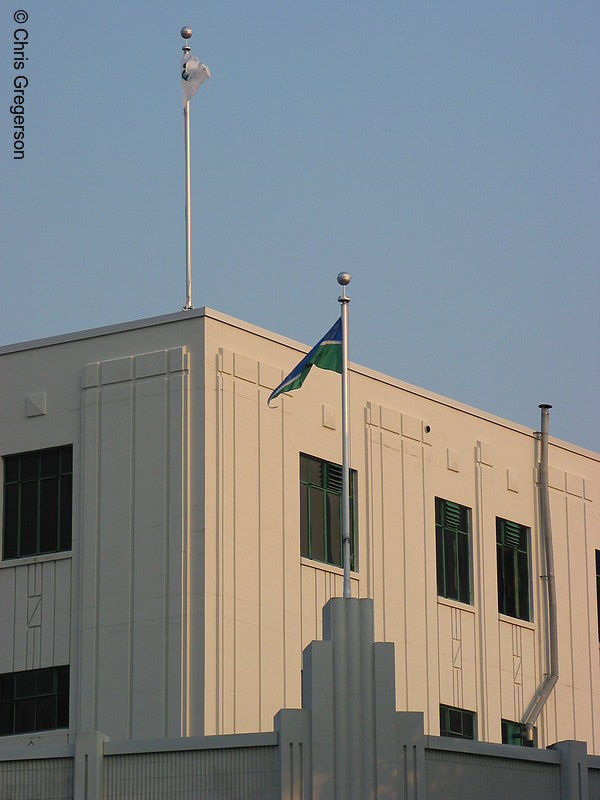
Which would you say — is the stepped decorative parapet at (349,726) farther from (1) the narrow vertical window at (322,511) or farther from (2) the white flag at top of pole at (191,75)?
(2) the white flag at top of pole at (191,75)

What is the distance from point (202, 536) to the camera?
106 feet

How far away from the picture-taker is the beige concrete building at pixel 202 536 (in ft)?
106

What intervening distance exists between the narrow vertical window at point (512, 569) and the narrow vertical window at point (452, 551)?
1.11m

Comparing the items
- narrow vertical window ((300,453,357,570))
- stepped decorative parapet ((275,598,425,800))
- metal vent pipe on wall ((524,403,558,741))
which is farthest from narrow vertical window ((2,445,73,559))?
metal vent pipe on wall ((524,403,558,741))

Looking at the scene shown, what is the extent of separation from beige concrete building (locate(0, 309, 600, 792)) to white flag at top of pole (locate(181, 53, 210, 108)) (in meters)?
5.49

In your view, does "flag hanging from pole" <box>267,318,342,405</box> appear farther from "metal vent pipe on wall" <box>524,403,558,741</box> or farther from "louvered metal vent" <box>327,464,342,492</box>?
"metal vent pipe on wall" <box>524,403,558,741</box>

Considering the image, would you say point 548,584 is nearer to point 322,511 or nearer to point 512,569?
point 512,569

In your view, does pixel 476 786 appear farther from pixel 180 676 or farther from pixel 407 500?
pixel 407 500

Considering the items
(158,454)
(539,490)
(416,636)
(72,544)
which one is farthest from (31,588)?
(539,490)

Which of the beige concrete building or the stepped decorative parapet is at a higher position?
the beige concrete building

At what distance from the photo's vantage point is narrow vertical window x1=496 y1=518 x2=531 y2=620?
40.2m

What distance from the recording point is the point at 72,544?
1331 inches

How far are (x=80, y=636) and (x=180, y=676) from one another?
249 cm

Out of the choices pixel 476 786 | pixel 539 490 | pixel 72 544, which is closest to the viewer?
pixel 476 786
